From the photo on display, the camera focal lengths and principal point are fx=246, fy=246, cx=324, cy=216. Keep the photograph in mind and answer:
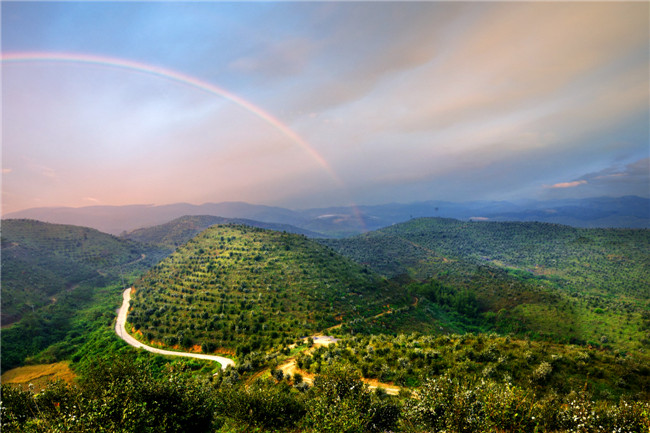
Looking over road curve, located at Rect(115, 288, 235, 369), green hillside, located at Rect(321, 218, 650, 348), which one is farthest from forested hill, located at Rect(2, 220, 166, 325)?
green hillside, located at Rect(321, 218, 650, 348)

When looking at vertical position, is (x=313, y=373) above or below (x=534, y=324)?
above

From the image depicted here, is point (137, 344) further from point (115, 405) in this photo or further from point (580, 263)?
point (580, 263)

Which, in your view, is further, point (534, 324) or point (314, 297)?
point (534, 324)

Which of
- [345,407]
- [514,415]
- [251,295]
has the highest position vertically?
[514,415]

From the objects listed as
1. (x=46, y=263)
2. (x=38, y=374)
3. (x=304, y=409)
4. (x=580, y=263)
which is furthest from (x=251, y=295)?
(x=580, y=263)

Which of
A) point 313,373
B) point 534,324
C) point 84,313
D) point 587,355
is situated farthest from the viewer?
point 84,313

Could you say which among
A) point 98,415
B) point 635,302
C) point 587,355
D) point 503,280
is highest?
point 98,415

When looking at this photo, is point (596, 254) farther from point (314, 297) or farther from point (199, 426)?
point (199, 426)

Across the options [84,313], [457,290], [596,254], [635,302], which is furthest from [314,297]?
[596,254]
